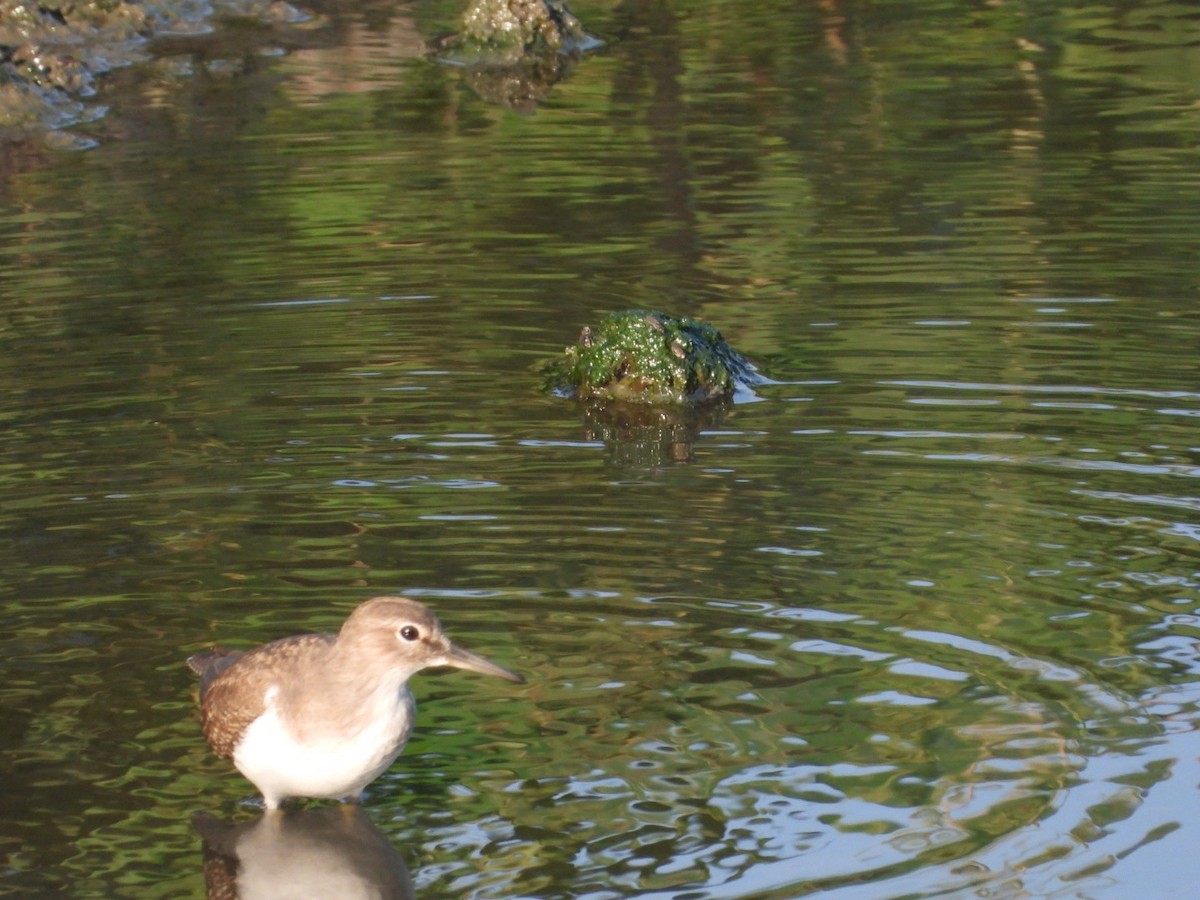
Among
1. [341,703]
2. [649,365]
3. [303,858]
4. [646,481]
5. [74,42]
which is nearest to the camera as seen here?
[341,703]

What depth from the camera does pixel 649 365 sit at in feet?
28.9

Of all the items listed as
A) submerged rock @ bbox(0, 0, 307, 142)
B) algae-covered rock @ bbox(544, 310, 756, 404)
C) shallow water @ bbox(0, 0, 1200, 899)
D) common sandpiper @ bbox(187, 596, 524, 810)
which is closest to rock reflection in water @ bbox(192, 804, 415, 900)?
shallow water @ bbox(0, 0, 1200, 899)

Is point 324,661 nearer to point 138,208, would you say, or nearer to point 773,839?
point 773,839

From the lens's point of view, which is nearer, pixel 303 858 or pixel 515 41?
pixel 303 858

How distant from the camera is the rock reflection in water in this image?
4957mm

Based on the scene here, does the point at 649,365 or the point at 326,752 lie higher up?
the point at 649,365

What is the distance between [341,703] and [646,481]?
9.68 ft

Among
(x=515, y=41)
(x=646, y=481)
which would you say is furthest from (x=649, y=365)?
(x=515, y=41)

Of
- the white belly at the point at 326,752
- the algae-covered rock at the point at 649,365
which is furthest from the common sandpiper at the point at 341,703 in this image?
the algae-covered rock at the point at 649,365

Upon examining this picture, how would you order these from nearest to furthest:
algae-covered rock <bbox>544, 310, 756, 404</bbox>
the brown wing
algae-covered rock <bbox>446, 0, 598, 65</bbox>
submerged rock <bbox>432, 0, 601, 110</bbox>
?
the brown wing
algae-covered rock <bbox>544, 310, 756, 404</bbox>
submerged rock <bbox>432, 0, 601, 110</bbox>
algae-covered rock <bbox>446, 0, 598, 65</bbox>

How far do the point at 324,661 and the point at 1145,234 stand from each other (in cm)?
732

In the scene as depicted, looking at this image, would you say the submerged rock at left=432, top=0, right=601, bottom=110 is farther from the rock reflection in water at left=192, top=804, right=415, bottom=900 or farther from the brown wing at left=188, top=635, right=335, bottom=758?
the rock reflection in water at left=192, top=804, right=415, bottom=900

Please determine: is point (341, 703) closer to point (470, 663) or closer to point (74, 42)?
point (470, 663)

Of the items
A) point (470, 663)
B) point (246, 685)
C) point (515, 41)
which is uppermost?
point (515, 41)
